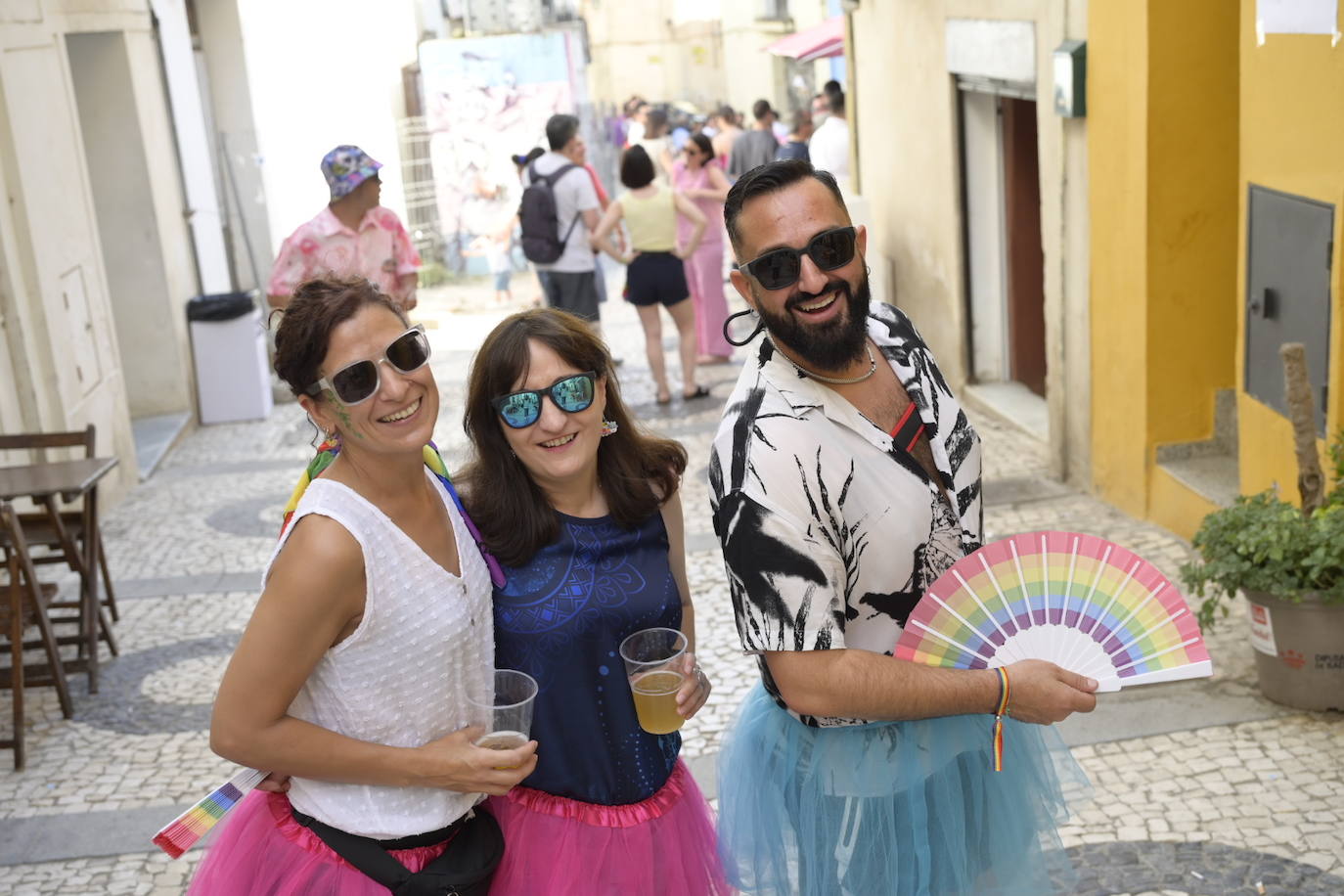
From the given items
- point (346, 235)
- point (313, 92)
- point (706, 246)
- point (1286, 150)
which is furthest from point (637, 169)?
point (313, 92)

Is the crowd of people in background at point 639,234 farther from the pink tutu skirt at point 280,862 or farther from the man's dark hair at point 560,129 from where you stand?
the pink tutu skirt at point 280,862

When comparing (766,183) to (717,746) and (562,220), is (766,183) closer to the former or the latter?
(717,746)

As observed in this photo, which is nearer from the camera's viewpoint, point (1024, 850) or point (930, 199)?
point (1024, 850)

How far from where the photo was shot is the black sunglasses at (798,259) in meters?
2.50

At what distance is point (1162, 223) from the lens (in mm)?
6867

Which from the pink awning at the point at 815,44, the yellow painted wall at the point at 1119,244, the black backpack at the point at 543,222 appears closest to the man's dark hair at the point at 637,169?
the black backpack at the point at 543,222

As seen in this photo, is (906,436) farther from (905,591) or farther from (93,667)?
(93,667)

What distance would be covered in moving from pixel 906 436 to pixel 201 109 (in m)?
12.9

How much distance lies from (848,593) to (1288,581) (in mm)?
2782

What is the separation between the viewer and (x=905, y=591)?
2.57m

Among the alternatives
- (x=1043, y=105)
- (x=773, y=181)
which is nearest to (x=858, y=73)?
(x=1043, y=105)

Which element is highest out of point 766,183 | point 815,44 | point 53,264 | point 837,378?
point 815,44

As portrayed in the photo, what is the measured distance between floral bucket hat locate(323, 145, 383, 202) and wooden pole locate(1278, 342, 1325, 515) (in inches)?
171

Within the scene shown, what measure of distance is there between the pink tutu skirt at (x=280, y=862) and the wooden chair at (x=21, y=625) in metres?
3.31
